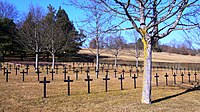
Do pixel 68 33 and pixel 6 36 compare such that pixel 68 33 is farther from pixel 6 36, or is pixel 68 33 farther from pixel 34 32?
pixel 6 36

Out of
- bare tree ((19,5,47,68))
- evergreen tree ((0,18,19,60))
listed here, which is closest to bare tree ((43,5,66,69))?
bare tree ((19,5,47,68))

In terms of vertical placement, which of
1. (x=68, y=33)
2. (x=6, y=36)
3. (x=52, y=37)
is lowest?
(x=52, y=37)

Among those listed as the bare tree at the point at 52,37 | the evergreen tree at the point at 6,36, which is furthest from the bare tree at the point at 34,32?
the evergreen tree at the point at 6,36

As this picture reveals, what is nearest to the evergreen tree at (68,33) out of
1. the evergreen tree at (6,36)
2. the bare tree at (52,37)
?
the bare tree at (52,37)

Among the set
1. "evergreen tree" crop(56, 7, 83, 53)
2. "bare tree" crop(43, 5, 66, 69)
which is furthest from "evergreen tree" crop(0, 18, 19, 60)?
"bare tree" crop(43, 5, 66, 69)

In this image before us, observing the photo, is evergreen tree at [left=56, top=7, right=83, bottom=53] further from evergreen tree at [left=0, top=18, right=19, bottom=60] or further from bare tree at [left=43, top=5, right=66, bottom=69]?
evergreen tree at [left=0, top=18, right=19, bottom=60]

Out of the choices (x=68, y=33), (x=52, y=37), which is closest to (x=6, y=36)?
(x=68, y=33)

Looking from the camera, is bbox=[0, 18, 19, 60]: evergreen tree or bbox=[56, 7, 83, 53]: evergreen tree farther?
bbox=[0, 18, 19, 60]: evergreen tree

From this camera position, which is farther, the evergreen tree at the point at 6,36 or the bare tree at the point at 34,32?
the evergreen tree at the point at 6,36

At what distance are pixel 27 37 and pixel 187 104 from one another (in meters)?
25.3

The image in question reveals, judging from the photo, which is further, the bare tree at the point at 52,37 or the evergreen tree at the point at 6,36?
the evergreen tree at the point at 6,36

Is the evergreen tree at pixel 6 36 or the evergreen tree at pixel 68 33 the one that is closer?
the evergreen tree at pixel 68 33

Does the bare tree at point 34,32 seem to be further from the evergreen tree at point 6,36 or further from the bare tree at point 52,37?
the evergreen tree at point 6,36

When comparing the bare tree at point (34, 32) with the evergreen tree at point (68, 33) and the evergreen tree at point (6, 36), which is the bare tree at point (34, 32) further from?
the evergreen tree at point (6, 36)
